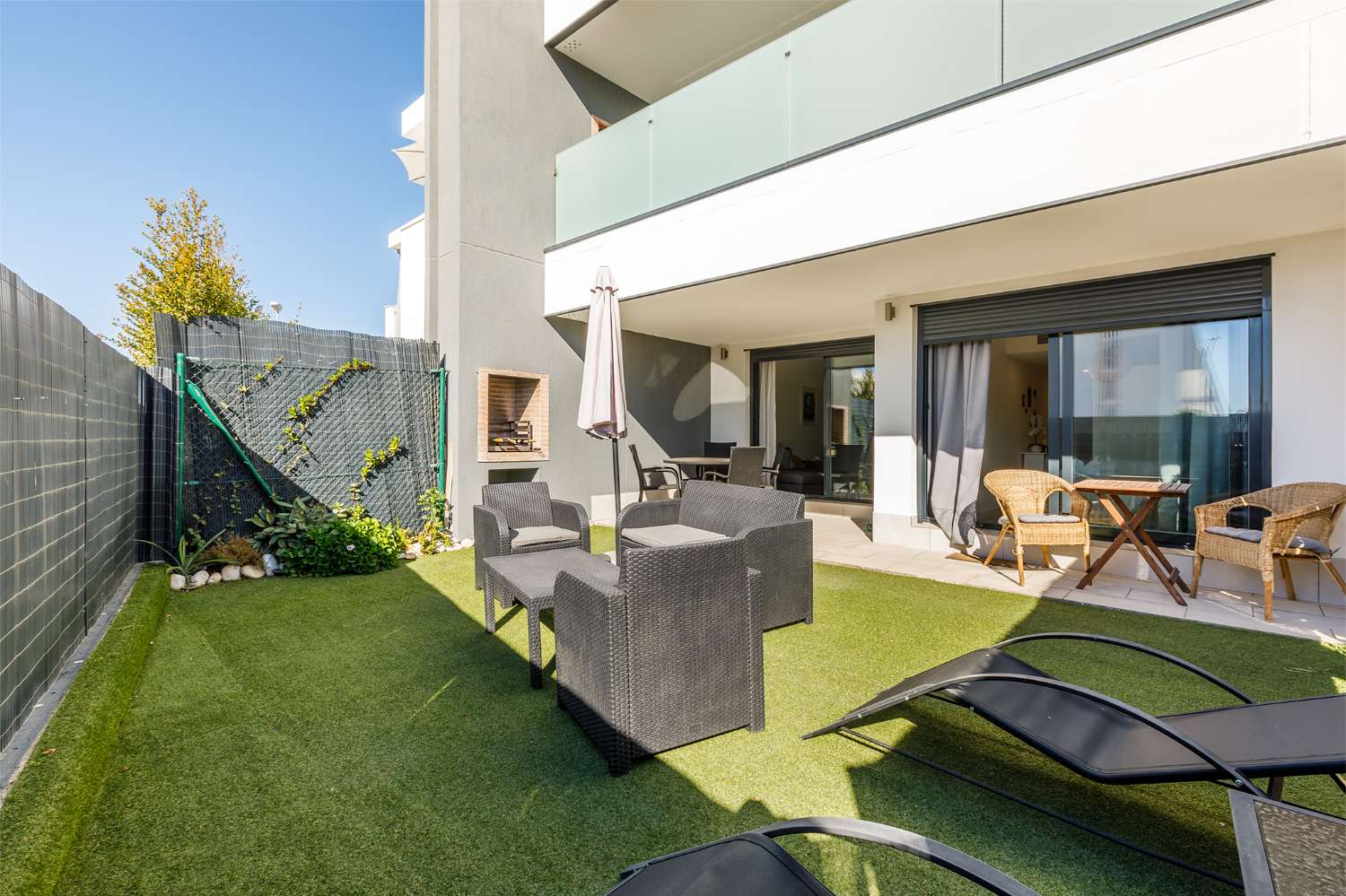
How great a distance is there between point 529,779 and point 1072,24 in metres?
5.36

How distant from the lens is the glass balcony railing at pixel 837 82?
375 cm

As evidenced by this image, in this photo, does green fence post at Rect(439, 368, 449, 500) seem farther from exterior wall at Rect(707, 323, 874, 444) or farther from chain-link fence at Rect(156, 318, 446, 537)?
exterior wall at Rect(707, 323, 874, 444)

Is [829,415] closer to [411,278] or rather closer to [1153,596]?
[1153,596]

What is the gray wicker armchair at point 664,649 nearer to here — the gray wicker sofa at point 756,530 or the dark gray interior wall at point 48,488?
the gray wicker sofa at point 756,530

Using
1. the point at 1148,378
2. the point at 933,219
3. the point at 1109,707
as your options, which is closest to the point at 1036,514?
the point at 1148,378

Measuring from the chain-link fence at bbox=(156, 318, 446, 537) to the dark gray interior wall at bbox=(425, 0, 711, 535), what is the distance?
48 cm

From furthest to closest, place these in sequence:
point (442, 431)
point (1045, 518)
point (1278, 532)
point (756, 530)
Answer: point (442, 431) < point (1045, 518) < point (1278, 532) < point (756, 530)

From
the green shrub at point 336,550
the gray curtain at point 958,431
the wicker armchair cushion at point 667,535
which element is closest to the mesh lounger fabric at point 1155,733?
the wicker armchair cushion at point 667,535

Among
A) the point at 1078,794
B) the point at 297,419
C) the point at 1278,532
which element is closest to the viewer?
the point at 1078,794

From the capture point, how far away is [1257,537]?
158 inches

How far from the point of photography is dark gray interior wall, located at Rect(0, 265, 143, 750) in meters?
2.03

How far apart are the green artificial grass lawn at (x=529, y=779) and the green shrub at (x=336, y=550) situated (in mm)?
1637

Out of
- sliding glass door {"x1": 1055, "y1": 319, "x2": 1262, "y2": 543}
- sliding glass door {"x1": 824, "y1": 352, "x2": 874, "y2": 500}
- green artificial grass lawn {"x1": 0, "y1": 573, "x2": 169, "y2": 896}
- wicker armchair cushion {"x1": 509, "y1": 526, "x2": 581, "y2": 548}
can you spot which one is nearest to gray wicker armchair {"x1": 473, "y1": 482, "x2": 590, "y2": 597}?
wicker armchair cushion {"x1": 509, "y1": 526, "x2": 581, "y2": 548}

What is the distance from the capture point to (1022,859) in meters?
1.66
